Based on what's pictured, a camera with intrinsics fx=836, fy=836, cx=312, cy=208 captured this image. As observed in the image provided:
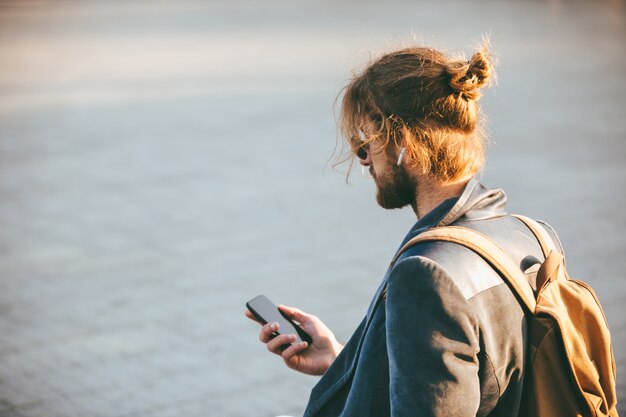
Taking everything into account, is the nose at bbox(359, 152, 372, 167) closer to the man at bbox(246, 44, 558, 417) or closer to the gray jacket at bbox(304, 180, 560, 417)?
the man at bbox(246, 44, 558, 417)

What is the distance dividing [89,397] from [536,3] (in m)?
16.0

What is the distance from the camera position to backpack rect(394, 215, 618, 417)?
181cm

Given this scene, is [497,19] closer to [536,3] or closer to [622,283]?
[536,3]

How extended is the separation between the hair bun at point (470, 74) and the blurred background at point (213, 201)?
30cm

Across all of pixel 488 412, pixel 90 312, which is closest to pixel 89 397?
pixel 90 312

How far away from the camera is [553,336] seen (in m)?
1.82

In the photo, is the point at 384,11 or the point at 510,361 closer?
the point at 510,361

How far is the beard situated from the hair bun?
0.79 ft

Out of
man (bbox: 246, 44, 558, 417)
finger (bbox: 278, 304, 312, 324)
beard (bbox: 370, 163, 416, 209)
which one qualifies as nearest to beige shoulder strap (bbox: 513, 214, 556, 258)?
man (bbox: 246, 44, 558, 417)

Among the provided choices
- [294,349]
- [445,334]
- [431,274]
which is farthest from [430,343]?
[294,349]

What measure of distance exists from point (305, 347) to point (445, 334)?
59 cm

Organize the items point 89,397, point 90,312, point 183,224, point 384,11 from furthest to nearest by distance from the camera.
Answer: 1. point 384,11
2. point 183,224
3. point 90,312
4. point 89,397

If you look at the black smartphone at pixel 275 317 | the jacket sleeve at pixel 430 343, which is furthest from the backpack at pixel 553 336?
the black smartphone at pixel 275 317

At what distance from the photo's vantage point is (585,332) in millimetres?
1910
